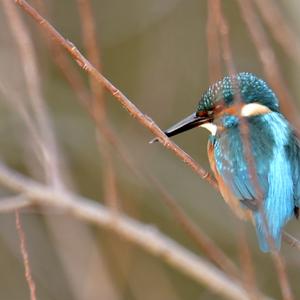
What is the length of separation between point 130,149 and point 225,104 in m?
2.08

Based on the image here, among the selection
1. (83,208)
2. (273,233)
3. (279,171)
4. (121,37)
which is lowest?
(273,233)

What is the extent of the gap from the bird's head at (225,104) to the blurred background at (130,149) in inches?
58.2

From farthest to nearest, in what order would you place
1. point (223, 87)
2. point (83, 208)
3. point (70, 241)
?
1. point (70, 241)
2. point (83, 208)
3. point (223, 87)

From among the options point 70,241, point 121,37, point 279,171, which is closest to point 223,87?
point 279,171

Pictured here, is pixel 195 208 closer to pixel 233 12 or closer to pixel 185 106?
pixel 185 106

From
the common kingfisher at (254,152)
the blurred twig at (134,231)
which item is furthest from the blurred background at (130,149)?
the common kingfisher at (254,152)

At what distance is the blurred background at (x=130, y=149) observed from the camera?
4.98 metres

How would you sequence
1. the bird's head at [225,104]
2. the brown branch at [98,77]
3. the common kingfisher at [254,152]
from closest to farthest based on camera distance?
the brown branch at [98,77]
the common kingfisher at [254,152]
the bird's head at [225,104]

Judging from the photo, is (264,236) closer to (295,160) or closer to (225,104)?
(295,160)

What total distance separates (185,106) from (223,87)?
104 inches

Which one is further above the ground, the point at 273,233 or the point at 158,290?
the point at 158,290

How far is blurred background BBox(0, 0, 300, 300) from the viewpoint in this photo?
16.4 ft

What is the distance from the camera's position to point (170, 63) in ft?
18.3

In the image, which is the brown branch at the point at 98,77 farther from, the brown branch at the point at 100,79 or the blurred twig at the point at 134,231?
the blurred twig at the point at 134,231
